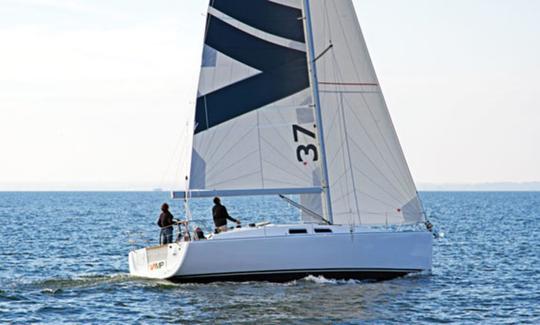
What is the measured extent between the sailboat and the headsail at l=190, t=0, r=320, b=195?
28 millimetres

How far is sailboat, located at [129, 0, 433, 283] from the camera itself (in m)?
25.0

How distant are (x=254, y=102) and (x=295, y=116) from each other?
47.8 inches

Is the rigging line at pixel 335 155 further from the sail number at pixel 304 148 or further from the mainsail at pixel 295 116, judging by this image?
the sail number at pixel 304 148

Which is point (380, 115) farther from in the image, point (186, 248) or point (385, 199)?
point (186, 248)

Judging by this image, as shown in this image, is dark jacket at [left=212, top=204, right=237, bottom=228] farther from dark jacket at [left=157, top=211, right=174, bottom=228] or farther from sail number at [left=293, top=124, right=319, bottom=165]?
sail number at [left=293, top=124, right=319, bottom=165]

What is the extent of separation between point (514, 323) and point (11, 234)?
35742 millimetres

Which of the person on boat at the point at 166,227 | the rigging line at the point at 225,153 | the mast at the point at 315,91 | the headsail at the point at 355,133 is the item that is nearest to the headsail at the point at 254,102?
the rigging line at the point at 225,153

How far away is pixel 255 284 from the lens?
25.1 m

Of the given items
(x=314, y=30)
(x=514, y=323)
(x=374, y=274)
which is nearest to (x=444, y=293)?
(x=374, y=274)

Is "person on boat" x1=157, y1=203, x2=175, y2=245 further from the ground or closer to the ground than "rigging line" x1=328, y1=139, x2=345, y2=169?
closer to the ground

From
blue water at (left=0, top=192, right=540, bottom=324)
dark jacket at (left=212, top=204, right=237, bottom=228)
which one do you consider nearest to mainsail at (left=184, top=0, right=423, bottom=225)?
dark jacket at (left=212, top=204, right=237, bottom=228)

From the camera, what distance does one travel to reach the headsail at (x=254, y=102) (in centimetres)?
2653

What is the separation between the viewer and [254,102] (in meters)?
27.0

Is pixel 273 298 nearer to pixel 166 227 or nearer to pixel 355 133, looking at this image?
pixel 166 227
